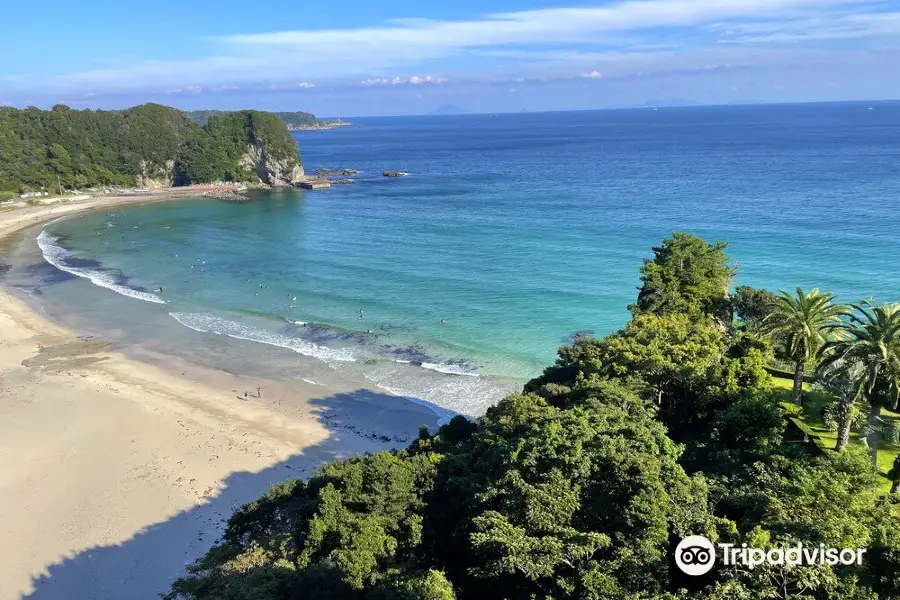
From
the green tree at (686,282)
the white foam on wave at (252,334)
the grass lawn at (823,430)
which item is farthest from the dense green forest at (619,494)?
the white foam on wave at (252,334)

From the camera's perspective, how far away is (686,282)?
32.3 m

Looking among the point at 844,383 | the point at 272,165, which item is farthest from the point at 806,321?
the point at 272,165

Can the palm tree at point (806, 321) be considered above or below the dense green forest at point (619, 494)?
above

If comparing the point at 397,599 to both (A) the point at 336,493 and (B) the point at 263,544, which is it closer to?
(A) the point at 336,493

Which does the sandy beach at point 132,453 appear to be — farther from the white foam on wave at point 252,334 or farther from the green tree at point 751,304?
the green tree at point 751,304

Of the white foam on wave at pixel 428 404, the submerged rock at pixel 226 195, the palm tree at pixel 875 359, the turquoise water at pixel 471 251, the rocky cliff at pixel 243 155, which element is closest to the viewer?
the palm tree at pixel 875 359

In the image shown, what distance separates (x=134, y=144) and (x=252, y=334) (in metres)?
104

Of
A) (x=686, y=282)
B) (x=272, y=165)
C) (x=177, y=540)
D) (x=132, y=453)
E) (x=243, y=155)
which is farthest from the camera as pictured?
(x=243, y=155)

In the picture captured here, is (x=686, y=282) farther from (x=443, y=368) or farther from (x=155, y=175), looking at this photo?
(x=155, y=175)

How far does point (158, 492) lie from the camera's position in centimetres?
2697

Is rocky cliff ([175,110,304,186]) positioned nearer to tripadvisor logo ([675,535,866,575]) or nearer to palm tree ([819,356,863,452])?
palm tree ([819,356,863,452])

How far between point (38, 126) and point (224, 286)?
9479 centimetres

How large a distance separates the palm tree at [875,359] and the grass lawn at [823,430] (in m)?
1.37

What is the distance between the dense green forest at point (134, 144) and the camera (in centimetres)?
11812
